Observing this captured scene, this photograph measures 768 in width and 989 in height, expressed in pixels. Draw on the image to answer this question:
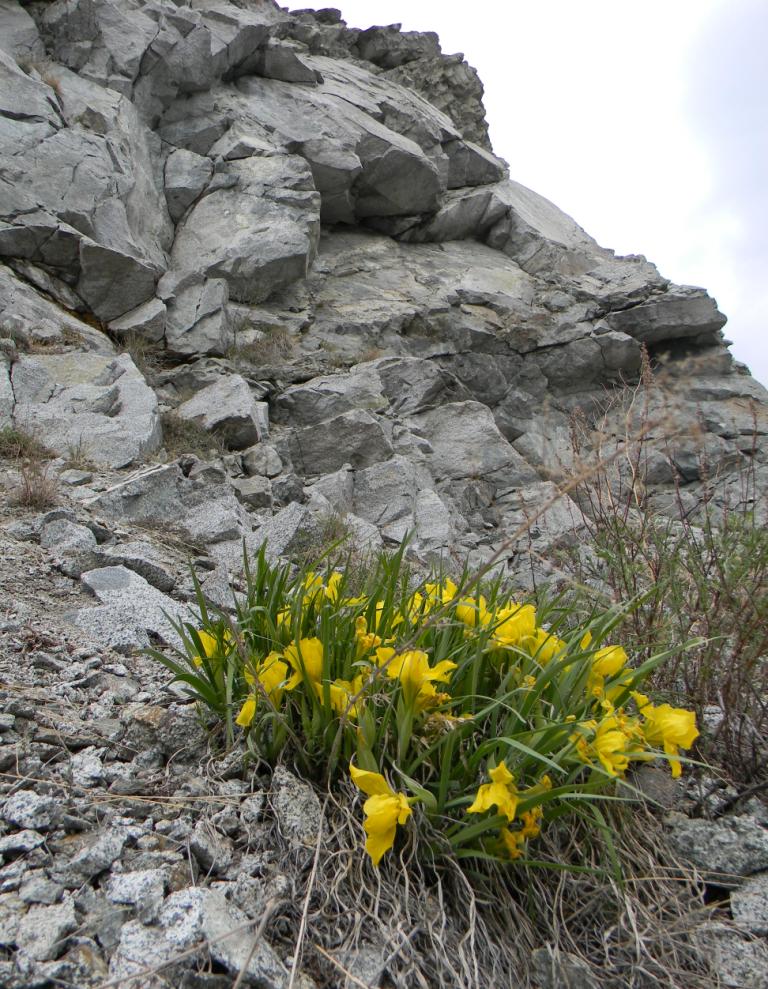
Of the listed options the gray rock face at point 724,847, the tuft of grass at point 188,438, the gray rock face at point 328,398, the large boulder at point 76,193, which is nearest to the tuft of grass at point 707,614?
the gray rock face at point 724,847

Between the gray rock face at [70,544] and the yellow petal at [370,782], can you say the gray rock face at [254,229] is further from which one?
the yellow petal at [370,782]

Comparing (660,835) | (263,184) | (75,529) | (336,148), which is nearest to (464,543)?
(75,529)

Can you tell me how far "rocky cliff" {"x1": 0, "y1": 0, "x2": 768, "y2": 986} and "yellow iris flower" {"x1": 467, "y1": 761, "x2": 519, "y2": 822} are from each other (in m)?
0.35

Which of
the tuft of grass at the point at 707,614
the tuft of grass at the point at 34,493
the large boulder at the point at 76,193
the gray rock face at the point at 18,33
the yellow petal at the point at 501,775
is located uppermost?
→ the gray rock face at the point at 18,33

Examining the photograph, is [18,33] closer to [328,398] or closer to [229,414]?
[328,398]

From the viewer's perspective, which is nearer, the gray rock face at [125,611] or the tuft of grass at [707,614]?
the tuft of grass at [707,614]

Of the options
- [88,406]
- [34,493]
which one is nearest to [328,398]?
[88,406]

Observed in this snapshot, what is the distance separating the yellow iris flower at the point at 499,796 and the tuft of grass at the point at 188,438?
702cm

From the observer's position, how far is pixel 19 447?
580cm

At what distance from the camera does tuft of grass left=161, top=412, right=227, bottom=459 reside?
7.96m

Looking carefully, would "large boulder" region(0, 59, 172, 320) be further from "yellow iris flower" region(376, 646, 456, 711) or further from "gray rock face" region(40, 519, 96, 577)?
"yellow iris flower" region(376, 646, 456, 711)

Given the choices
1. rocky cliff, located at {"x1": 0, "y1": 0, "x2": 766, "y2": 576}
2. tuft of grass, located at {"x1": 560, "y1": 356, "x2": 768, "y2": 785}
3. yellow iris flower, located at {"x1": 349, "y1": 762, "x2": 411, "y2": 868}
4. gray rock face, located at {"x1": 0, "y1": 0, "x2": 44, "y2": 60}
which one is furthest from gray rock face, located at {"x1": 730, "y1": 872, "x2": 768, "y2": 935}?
gray rock face, located at {"x1": 0, "y1": 0, "x2": 44, "y2": 60}

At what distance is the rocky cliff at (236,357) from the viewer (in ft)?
5.59

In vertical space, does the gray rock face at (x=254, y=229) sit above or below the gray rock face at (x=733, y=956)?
above
